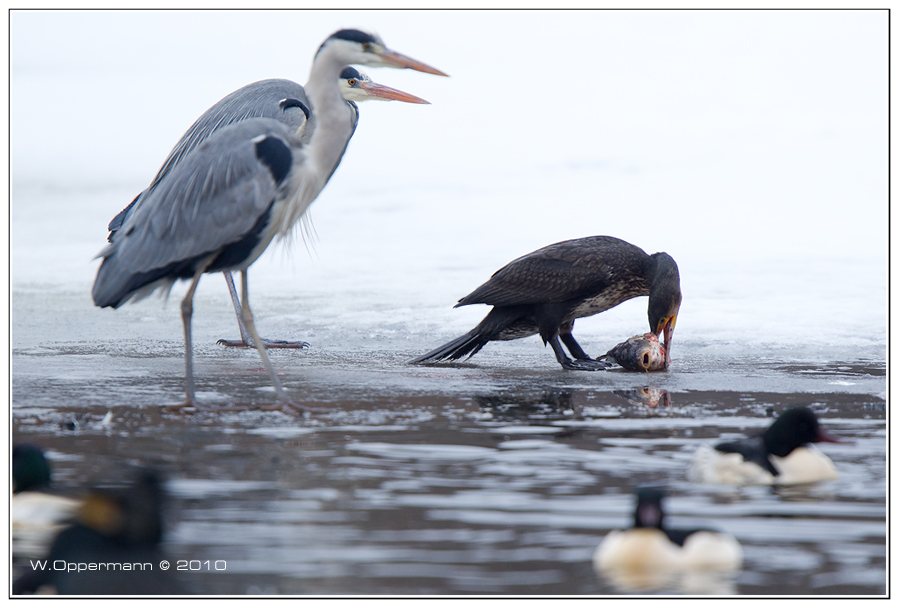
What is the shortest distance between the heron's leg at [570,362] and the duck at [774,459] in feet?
10.8

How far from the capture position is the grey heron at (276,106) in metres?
6.70

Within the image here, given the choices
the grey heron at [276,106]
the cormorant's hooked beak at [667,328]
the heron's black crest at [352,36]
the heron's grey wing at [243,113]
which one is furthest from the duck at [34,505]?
the cormorant's hooked beak at [667,328]

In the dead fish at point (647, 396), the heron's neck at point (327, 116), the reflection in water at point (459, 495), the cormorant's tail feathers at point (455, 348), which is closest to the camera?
the reflection in water at point (459, 495)

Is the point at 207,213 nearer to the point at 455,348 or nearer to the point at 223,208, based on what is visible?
the point at 223,208

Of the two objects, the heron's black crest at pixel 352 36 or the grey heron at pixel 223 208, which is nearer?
the grey heron at pixel 223 208

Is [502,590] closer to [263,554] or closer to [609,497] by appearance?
[263,554]

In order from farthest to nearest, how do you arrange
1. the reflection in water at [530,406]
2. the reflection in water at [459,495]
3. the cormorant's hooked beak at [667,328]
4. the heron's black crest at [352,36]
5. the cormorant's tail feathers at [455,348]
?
the cormorant's tail feathers at [455,348] → the cormorant's hooked beak at [667,328] → the heron's black crest at [352,36] → the reflection in water at [530,406] → the reflection in water at [459,495]

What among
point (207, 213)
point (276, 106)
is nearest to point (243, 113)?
point (276, 106)

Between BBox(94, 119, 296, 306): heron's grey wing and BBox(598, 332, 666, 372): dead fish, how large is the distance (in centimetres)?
332

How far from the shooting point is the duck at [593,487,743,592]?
338cm

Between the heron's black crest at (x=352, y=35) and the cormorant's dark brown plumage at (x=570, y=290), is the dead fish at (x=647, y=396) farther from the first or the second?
the heron's black crest at (x=352, y=35)

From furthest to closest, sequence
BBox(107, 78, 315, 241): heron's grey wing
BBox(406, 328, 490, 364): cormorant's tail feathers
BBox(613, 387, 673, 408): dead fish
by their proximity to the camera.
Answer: BBox(406, 328, 490, 364): cormorant's tail feathers, BBox(107, 78, 315, 241): heron's grey wing, BBox(613, 387, 673, 408): dead fish

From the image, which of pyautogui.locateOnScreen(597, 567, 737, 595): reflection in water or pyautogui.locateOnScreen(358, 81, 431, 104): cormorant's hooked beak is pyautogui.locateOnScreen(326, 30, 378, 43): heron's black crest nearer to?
pyautogui.locateOnScreen(358, 81, 431, 104): cormorant's hooked beak

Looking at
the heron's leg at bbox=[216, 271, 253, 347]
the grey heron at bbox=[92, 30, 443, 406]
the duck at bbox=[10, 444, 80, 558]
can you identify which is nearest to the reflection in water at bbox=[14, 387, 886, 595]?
the duck at bbox=[10, 444, 80, 558]
